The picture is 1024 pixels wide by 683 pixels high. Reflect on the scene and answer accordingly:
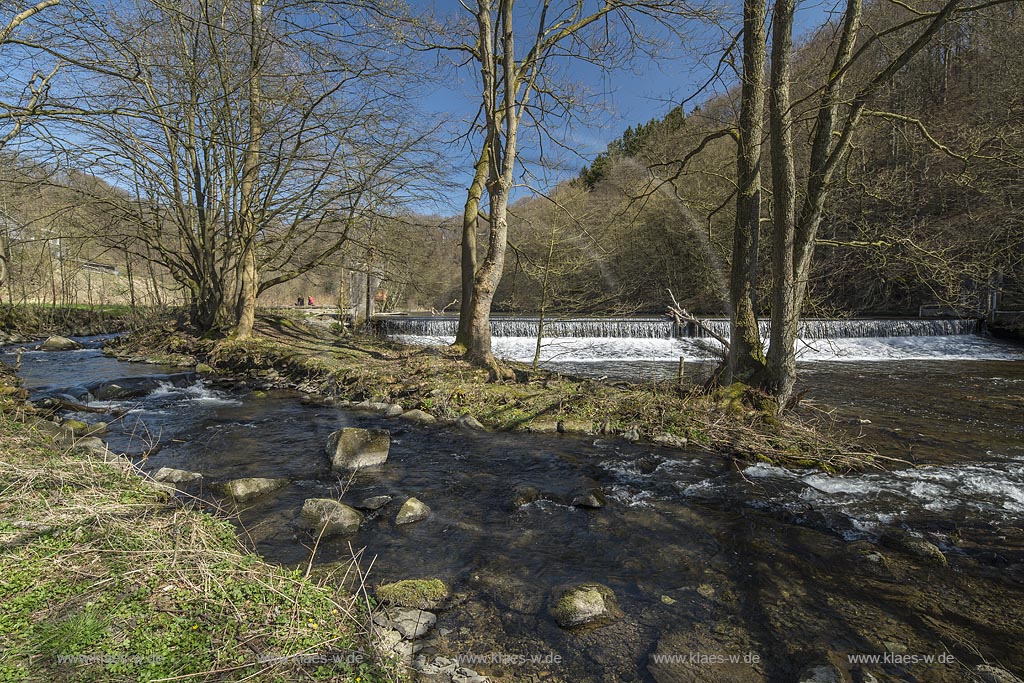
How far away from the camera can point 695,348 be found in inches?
634

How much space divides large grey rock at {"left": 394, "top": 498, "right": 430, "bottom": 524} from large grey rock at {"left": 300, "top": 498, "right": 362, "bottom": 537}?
0.36 meters

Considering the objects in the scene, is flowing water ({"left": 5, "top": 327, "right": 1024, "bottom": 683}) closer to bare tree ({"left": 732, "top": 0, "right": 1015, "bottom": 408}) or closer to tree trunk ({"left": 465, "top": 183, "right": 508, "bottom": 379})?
bare tree ({"left": 732, "top": 0, "right": 1015, "bottom": 408})

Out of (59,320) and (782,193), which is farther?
(59,320)

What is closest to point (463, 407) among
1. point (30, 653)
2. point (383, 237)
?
point (30, 653)

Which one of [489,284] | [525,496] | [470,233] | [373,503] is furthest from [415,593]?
[470,233]

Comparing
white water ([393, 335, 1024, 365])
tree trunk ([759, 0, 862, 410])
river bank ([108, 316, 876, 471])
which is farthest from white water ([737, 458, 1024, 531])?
white water ([393, 335, 1024, 365])

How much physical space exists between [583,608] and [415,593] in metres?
1.10

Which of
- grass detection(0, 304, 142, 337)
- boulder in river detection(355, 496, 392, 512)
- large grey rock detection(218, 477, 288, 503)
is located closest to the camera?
boulder in river detection(355, 496, 392, 512)

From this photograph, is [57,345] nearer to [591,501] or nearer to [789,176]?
[591,501]

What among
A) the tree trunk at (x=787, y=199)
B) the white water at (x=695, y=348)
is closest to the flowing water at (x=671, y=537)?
the tree trunk at (x=787, y=199)

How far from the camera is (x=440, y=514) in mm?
4734

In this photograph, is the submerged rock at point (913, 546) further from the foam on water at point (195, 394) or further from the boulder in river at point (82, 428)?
the foam on water at point (195, 394)

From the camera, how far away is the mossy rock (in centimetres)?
318

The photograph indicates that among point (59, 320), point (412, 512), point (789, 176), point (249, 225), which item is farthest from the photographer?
point (59, 320)
